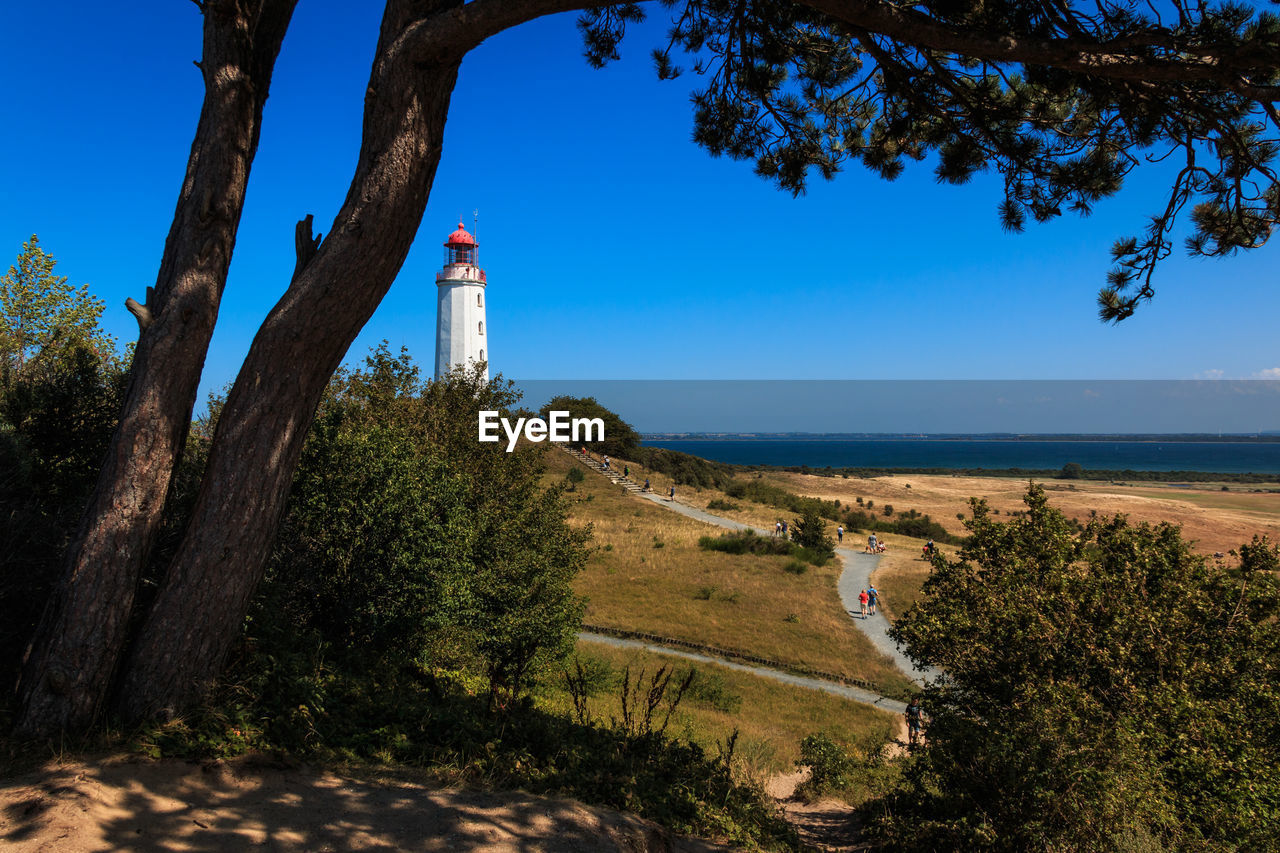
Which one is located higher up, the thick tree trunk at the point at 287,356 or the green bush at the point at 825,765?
the thick tree trunk at the point at 287,356

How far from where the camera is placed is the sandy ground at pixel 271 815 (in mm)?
3736

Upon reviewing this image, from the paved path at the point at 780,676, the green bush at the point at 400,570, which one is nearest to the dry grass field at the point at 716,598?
the paved path at the point at 780,676

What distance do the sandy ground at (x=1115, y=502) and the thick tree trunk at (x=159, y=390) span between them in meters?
55.6

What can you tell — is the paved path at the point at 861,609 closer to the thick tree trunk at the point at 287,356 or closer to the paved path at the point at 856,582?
the paved path at the point at 856,582

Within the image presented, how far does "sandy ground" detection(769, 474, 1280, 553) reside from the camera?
2136 inches

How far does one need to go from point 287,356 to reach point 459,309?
42.1 m

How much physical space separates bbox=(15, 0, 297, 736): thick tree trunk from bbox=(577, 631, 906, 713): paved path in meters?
17.0

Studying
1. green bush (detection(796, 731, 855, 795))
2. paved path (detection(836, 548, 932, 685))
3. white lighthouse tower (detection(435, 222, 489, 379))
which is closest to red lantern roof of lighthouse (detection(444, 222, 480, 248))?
white lighthouse tower (detection(435, 222, 489, 379))

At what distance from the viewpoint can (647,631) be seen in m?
22.5

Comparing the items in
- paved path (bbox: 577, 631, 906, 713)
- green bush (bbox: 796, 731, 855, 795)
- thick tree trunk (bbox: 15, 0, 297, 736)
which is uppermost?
thick tree trunk (bbox: 15, 0, 297, 736)

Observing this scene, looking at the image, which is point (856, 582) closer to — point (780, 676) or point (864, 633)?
point (864, 633)

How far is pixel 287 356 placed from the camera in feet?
15.3

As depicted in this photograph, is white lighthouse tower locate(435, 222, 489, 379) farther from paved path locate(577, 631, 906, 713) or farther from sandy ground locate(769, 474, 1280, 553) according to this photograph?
sandy ground locate(769, 474, 1280, 553)

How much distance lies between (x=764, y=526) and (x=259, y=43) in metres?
40.8
